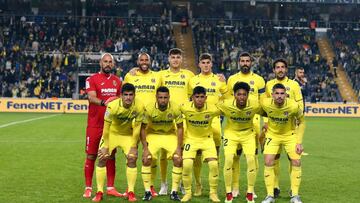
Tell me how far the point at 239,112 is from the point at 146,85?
1.80m

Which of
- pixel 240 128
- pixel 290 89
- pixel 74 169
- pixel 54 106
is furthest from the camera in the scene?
pixel 54 106

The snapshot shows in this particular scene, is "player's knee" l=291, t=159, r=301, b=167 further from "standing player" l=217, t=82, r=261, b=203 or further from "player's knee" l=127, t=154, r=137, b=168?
"player's knee" l=127, t=154, r=137, b=168

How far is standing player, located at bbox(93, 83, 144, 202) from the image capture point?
10.1m

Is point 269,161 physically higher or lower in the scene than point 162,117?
lower

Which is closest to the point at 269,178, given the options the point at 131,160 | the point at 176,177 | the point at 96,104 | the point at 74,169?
the point at 176,177

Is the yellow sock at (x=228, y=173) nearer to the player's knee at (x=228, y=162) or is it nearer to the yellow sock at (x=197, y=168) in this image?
the player's knee at (x=228, y=162)

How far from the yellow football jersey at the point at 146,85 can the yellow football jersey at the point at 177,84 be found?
0.17 m

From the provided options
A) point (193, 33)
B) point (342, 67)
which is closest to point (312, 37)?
point (342, 67)

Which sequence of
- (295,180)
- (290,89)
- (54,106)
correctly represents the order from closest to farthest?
(295,180) → (290,89) → (54,106)

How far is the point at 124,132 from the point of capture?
Answer: 34.4 feet

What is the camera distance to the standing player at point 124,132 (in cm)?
1011

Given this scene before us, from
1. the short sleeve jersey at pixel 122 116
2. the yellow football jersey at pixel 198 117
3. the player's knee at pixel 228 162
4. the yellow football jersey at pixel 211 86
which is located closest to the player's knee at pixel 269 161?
the player's knee at pixel 228 162

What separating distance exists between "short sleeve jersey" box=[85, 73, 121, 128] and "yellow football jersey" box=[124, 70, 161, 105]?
0.34 m

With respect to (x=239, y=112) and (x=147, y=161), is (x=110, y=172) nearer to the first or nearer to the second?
(x=147, y=161)
